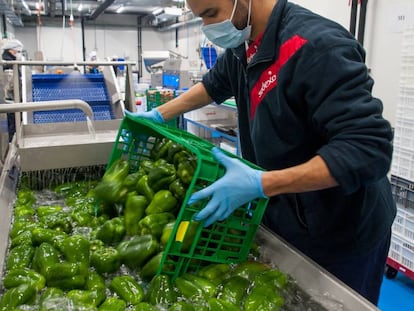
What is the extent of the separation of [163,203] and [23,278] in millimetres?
489

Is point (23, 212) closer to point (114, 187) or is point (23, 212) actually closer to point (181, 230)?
point (114, 187)

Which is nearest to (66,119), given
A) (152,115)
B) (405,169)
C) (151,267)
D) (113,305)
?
(152,115)

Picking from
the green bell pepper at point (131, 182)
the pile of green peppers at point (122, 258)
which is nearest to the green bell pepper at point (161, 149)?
the pile of green peppers at point (122, 258)

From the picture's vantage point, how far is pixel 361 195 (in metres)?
1.33

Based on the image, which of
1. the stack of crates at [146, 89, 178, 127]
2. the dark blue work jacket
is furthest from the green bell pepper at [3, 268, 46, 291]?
the stack of crates at [146, 89, 178, 127]

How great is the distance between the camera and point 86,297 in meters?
1.12

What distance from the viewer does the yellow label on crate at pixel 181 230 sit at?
1147 millimetres

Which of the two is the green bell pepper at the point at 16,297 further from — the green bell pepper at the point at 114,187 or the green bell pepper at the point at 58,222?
the green bell pepper at the point at 114,187

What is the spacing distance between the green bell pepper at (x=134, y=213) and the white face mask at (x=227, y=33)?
0.64m

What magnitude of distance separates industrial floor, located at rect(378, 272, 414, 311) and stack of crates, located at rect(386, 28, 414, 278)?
132 mm

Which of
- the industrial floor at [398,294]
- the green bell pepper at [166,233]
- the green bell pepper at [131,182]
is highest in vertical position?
the green bell pepper at [131,182]

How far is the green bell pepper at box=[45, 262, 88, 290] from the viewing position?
1207 millimetres

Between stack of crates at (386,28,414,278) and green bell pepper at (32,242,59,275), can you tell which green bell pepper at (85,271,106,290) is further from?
stack of crates at (386,28,414,278)

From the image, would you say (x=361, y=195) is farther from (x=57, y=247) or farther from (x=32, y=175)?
(x=32, y=175)
